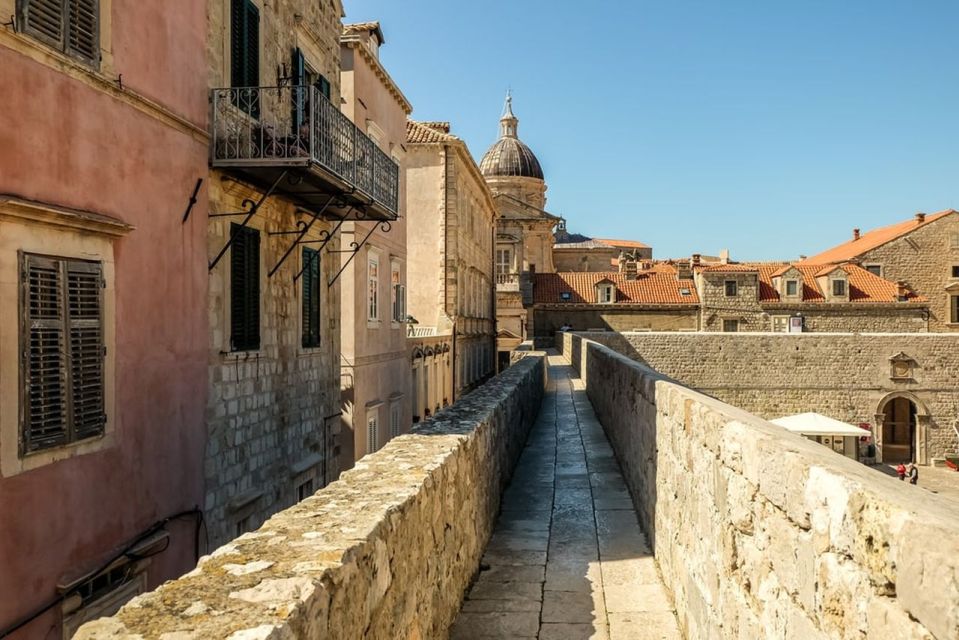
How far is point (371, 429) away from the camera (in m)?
15.0

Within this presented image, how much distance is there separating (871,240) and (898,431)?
73.5 feet

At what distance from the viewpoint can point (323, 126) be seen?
866cm

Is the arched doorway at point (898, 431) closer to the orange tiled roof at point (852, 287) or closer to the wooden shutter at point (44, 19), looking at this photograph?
Result: the orange tiled roof at point (852, 287)

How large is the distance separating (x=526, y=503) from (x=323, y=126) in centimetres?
495

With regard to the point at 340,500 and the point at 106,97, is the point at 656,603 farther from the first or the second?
the point at 106,97

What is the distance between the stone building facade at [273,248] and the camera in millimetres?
7629

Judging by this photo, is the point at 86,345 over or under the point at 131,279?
under

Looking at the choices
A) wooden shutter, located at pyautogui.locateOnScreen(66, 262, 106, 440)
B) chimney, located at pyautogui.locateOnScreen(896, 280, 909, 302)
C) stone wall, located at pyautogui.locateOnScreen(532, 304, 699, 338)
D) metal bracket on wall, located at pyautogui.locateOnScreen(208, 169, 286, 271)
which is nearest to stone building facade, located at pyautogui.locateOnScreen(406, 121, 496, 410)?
metal bracket on wall, located at pyautogui.locateOnScreen(208, 169, 286, 271)

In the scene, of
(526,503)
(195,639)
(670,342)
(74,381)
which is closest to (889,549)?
(195,639)

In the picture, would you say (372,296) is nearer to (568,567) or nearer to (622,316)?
(568,567)

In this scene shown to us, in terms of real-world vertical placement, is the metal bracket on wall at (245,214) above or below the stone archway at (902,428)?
above

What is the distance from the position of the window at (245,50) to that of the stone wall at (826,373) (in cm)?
2479

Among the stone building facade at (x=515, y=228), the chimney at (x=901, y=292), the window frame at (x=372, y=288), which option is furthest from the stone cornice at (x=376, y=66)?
the chimney at (x=901, y=292)

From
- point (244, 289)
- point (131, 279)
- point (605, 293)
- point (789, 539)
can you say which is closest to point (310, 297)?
point (244, 289)
